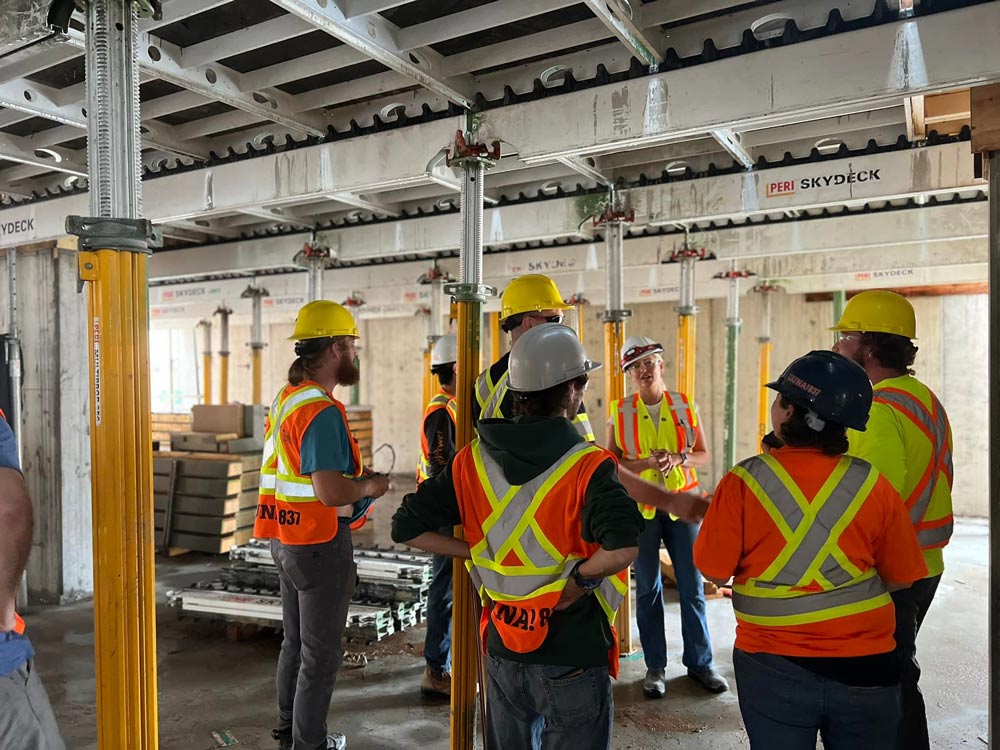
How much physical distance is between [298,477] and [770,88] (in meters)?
2.96

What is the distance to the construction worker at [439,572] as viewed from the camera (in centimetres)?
460

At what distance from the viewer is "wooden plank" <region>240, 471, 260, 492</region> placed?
9208mm

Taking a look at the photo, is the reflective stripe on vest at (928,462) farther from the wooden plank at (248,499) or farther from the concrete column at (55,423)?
the wooden plank at (248,499)

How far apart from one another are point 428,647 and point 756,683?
2920 mm

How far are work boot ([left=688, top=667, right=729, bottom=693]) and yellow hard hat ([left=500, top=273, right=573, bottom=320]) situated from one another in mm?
2836

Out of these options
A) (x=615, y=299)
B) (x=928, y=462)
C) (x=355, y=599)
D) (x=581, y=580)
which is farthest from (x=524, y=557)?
(x=355, y=599)

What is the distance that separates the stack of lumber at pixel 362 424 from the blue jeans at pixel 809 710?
12795mm

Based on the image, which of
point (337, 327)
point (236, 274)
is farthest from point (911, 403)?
point (236, 274)

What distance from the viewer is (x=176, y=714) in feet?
15.1

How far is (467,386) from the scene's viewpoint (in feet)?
12.1

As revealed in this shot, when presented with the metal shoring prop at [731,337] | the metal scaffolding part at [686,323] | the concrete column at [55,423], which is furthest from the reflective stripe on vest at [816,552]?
the metal shoring prop at [731,337]

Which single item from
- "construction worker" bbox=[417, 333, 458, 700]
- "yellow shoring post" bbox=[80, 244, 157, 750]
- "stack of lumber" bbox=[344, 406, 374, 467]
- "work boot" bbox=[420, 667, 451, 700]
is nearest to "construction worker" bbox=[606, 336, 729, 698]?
"construction worker" bbox=[417, 333, 458, 700]

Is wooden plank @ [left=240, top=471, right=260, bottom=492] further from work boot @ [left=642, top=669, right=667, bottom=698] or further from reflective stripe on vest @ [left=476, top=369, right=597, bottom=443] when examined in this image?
reflective stripe on vest @ [left=476, top=369, right=597, bottom=443]

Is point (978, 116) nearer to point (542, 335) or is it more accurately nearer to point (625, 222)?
point (542, 335)
